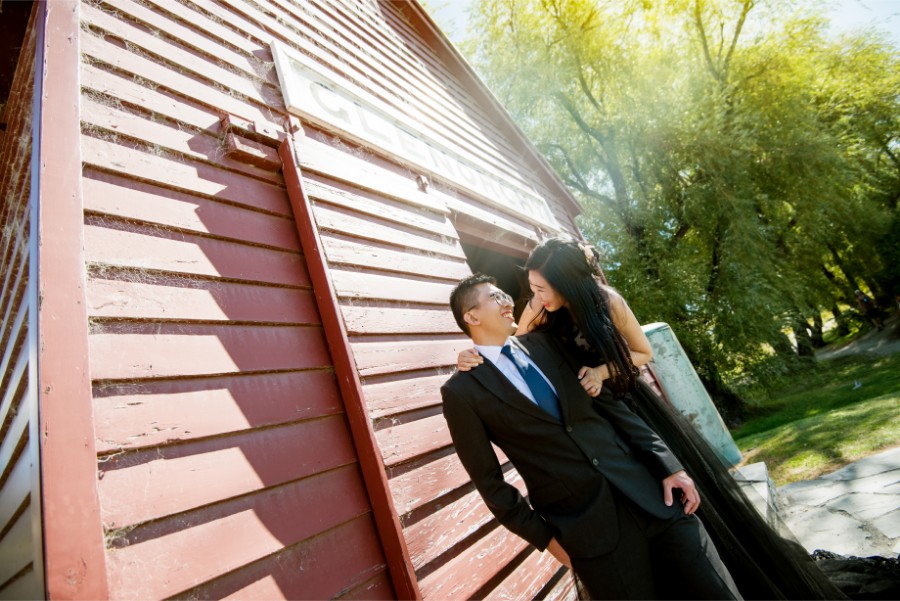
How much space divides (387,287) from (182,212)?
110 cm

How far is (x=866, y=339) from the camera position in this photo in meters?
20.1

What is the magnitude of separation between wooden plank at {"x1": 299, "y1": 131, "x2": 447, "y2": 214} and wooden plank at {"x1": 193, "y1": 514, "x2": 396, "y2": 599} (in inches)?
72.1

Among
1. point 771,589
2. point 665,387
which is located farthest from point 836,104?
point 771,589

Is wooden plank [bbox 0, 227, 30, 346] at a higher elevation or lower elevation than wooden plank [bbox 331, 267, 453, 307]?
higher

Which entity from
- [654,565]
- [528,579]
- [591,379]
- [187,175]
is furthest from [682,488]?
[187,175]

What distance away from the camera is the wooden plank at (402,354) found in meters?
2.27

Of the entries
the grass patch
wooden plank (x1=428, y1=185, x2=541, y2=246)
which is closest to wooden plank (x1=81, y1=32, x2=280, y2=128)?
wooden plank (x1=428, y1=185, x2=541, y2=246)

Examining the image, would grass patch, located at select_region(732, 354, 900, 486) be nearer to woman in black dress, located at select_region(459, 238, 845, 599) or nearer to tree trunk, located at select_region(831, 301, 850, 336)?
woman in black dress, located at select_region(459, 238, 845, 599)

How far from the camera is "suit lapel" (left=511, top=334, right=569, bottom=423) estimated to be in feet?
6.13

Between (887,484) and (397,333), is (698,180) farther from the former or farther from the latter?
(397,333)

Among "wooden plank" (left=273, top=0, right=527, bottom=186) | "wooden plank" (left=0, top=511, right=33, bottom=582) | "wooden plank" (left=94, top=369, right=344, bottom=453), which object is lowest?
"wooden plank" (left=0, top=511, right=33, bottom=582)

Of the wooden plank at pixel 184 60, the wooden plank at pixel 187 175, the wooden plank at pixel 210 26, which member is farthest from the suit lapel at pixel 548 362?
the wooden plank at pixel 210 26

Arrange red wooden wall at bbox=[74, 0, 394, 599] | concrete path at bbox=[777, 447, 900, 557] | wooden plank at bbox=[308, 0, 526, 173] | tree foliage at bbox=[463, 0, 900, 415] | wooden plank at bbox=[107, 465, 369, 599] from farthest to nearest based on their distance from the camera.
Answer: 1. tree foliage at bbox=[463, 0, 900, 415]
2. wooden plank at bbox=[308, 0, 526, 173]
3. concrete path at bbox=[777, 447, 900, 557]
4. red wooden wall at bbox=[74, 0, 394, 599]
5. wooden plank at bbox=[107, 465, 369, 599]

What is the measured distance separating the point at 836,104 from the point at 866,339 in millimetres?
12464
